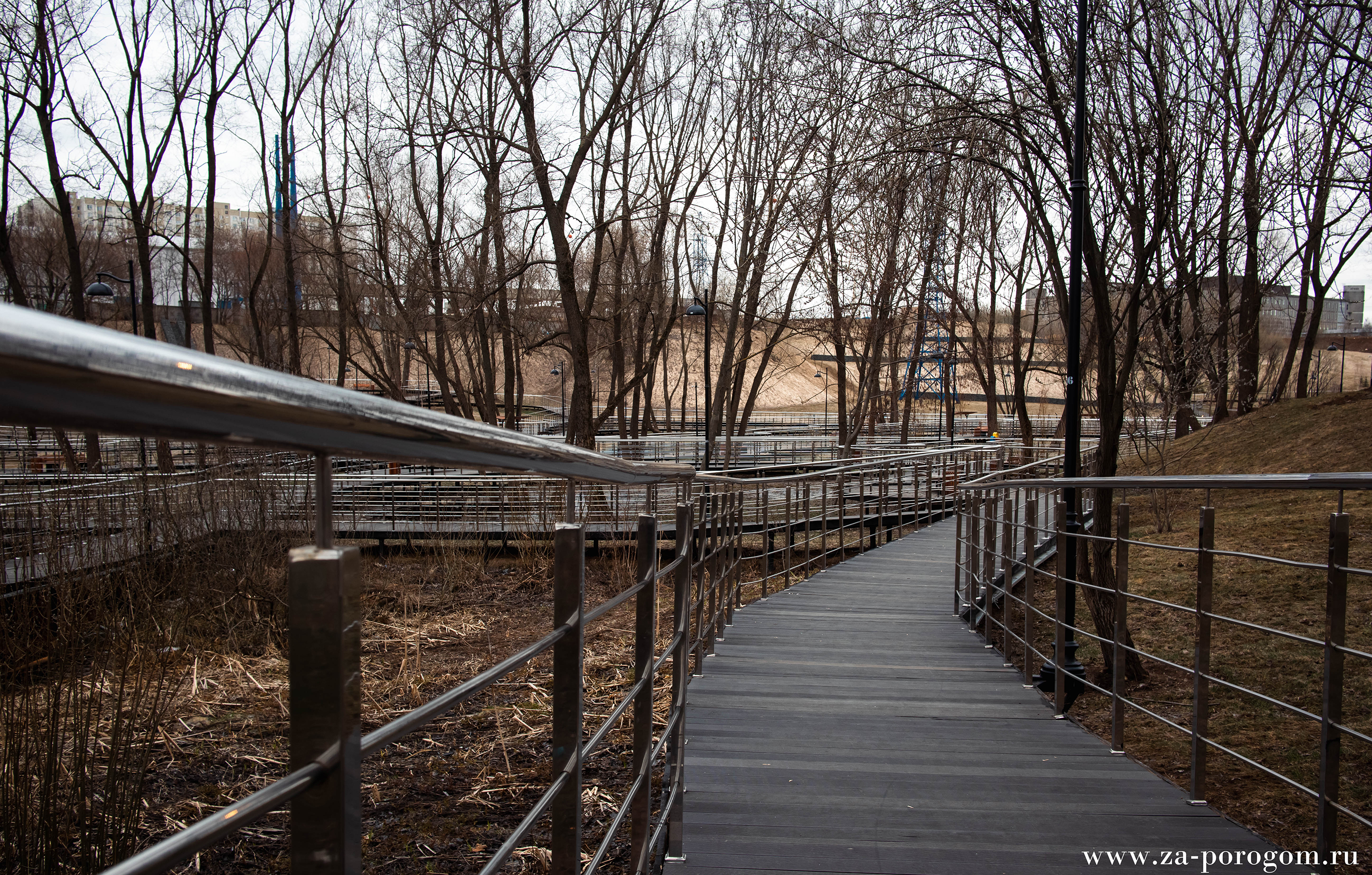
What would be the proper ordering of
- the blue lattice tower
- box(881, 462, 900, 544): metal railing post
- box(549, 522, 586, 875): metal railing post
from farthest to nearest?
1. the blue lattice tower
2. box(881, 462, 900, 544): metal railing post
3. box(549, 522, 586, 875): metal railing post

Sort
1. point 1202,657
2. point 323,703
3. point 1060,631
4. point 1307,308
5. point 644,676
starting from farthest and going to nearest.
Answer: point 1307,308
point 1060,631
point 1202,657
point 644,676
point 323,703

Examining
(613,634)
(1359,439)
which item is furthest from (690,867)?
(1359,439)

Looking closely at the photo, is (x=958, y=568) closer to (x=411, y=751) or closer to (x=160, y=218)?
(x=411, y=751)

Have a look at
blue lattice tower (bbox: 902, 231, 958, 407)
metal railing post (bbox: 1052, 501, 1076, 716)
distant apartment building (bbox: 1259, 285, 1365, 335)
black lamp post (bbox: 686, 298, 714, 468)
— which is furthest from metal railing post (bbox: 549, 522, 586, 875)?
distant apartment building (bbox: 1259, 285, 1365, 335)

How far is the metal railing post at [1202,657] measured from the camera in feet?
11.4

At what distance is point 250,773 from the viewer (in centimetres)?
444

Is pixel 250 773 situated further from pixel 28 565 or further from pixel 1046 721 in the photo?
pixel 1046 721

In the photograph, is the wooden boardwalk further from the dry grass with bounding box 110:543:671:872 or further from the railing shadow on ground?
the railing shadow on ground

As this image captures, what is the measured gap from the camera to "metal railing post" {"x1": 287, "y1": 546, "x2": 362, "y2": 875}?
2.36 feet

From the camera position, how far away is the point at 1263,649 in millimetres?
7754

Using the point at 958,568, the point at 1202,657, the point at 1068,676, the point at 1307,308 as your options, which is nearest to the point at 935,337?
the point at 1307,308

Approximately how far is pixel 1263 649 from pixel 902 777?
17.9 feet

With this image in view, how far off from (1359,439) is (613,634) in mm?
12450

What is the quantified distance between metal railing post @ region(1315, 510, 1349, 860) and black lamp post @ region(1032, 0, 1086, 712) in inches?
137
